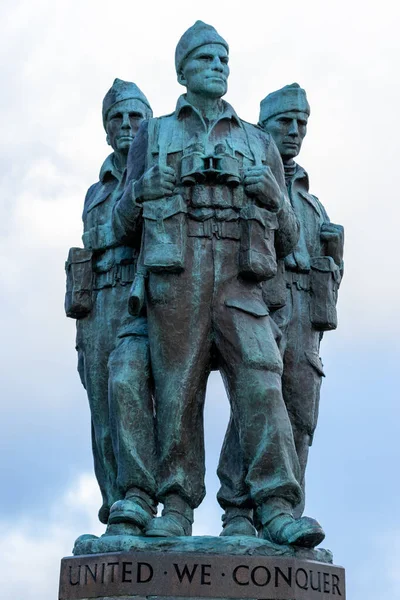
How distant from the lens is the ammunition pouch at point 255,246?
12.5 metres

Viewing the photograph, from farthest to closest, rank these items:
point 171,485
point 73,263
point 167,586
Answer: point 73,263 < point 171,485 < point 167,586

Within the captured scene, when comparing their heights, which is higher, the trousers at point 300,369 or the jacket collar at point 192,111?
the jacket collar at point 192,111

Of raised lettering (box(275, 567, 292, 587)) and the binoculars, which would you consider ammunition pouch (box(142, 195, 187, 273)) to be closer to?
the binoculars

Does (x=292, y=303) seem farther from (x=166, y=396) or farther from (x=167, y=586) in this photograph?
(x=167, y=586)

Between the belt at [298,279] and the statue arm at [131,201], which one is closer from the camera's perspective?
the statue arm at [131,201]

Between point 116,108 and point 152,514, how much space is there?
13.2ft

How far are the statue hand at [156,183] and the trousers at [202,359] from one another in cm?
42

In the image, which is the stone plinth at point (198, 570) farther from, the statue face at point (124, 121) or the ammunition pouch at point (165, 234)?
the statue face at point (124, 121)

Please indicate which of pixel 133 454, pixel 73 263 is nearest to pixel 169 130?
pixel 73 263

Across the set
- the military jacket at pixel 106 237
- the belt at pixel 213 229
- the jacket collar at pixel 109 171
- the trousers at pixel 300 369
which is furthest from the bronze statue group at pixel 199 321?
the jacket collar at pixel 109 171

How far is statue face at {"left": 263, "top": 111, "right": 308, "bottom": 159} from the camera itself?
568 inches

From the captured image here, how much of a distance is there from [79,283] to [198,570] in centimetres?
326

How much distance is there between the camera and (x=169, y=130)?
42.3ft

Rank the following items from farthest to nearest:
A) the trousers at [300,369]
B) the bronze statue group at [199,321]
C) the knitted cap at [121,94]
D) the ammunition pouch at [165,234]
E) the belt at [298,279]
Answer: the knitted cap at [121,94] → the belt at [298,279] → the trousers at [300,369] → the ammunition pouch at [165,234] → the bronze statue group at [199,321]
